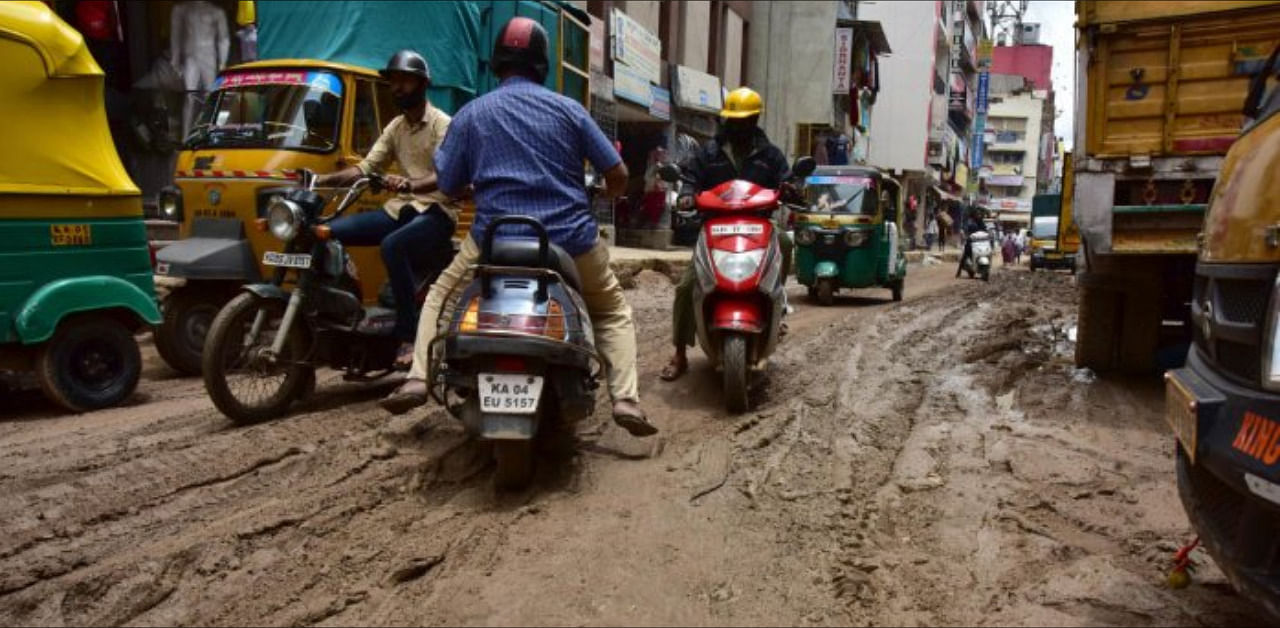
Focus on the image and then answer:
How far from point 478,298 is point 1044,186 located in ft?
311

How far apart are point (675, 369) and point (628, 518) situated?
2629 millimetres

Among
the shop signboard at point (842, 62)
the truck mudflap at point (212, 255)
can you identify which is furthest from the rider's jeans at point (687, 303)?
the shop signboard at point (842, 62)

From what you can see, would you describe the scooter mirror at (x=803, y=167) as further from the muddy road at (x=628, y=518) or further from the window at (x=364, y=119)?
the window at (x=364, y=119)

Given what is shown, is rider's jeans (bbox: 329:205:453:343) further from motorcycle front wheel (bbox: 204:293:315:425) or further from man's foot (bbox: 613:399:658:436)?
man's foot (bbox: 613:399:658:436)

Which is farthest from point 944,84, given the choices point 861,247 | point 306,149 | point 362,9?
point 306,149

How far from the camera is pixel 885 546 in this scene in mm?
3170

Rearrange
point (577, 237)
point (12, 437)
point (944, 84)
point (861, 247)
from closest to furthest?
point (577, 237) → point (12, 437) → point (861, 247) → point (944, 84)

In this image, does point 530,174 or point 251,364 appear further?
point 251,364

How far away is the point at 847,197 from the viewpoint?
43.4 feet

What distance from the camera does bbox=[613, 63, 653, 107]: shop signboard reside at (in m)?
18.1

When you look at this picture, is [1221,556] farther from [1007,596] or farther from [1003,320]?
[1003,320]

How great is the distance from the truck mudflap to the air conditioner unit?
9212 cm

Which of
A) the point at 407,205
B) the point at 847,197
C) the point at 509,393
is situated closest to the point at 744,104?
the point at 407,205

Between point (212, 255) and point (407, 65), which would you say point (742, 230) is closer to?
point (407, 65)
